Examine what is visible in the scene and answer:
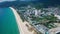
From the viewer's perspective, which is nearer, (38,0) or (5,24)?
(5,24)

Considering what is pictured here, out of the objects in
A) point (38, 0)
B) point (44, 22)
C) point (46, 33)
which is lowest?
point (46, 33)

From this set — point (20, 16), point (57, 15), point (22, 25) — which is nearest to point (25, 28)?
point (22, 25)

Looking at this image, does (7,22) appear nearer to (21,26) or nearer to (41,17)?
(21,26)

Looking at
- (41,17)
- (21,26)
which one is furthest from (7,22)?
(41,17)

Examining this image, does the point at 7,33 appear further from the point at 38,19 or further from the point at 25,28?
the point at 38,19
